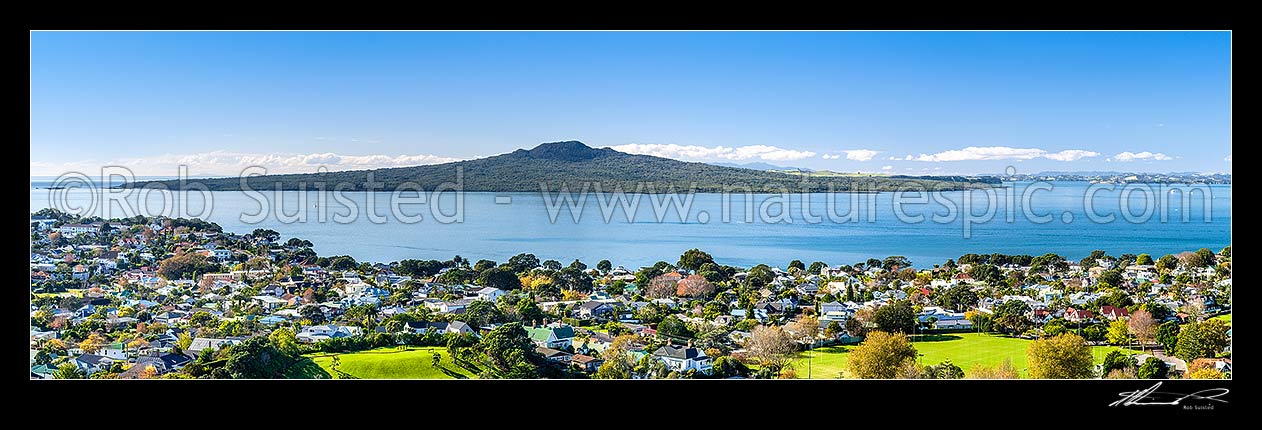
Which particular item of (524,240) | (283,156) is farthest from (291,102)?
(524,240)

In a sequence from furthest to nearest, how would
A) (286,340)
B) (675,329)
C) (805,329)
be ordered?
(675,329) < (805,329) < (286,340)

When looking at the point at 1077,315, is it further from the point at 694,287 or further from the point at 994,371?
the point at 694,287

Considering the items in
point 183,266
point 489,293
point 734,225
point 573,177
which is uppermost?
point 573,177

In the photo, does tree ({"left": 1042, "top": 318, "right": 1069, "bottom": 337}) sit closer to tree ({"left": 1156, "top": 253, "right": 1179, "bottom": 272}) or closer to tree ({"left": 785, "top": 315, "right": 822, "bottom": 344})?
tree ({"left": 785, "top": 315, "right": 822, "bottom": 344})

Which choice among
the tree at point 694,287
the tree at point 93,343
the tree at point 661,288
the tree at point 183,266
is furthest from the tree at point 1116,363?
the tree at point 183,266

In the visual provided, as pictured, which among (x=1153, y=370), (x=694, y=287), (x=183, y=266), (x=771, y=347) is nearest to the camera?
(x=1153, y=370)

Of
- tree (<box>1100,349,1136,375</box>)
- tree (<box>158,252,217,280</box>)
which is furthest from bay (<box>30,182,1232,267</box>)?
tree (<box>1100,349,1136,375</box>)

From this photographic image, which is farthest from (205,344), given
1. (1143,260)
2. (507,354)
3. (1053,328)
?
(1143,260)
